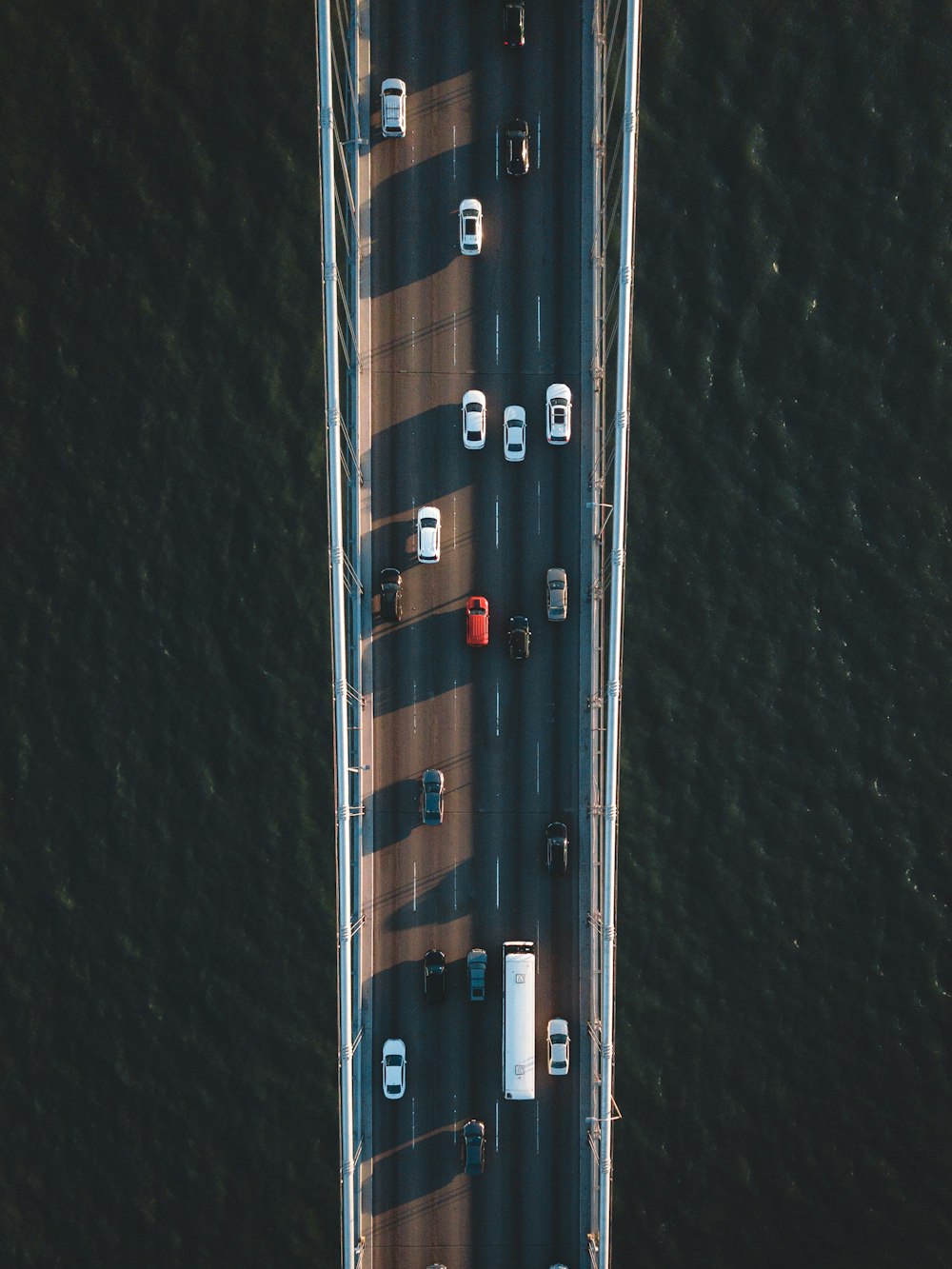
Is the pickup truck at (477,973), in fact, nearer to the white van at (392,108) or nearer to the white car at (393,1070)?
the white car at (393,1070)

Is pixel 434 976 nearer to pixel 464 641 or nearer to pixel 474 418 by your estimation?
pixel 464 641

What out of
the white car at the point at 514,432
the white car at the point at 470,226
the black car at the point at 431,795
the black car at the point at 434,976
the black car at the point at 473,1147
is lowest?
the black car at the point at 473,1147

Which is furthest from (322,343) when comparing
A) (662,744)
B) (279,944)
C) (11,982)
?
(11,982)

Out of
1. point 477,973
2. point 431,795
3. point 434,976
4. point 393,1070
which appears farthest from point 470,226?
point 393,1070

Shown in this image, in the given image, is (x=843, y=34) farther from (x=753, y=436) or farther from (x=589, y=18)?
(x=753, y=436)

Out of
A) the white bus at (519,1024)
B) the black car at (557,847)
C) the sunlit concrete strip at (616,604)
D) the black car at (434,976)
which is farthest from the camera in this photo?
the black car at (434,976)

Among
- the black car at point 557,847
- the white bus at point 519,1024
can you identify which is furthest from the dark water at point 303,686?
the white bus at point 519,1024
